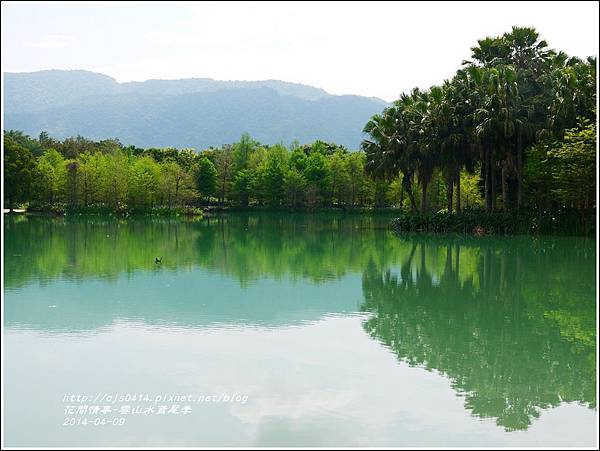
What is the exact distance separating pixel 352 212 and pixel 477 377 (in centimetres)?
7029

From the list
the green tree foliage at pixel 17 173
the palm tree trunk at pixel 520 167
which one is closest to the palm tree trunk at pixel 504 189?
the palm tree trunk at pixel 520 167

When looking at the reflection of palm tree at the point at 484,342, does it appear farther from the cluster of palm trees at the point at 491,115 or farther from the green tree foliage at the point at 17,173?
the green tree foliage at the point at 17,173

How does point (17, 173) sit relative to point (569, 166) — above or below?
above

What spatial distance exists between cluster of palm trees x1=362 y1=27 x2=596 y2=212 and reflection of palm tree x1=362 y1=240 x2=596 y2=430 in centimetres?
1773

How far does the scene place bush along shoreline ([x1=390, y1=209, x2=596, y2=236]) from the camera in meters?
36.2

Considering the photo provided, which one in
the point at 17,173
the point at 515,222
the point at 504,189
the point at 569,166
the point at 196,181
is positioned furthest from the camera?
the point at 196,181

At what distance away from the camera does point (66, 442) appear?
7.53 metres

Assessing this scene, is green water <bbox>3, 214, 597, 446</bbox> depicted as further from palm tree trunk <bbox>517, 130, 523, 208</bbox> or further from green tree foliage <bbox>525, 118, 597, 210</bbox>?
palm tree trunk <bbox>517, 130, 523, 208</bbox>

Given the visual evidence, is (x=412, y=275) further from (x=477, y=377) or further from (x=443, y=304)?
(x=477, y=377)

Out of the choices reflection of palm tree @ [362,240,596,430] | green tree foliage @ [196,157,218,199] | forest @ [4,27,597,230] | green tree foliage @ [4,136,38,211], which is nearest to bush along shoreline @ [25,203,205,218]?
green tree foliage @ [4,136,38,211]

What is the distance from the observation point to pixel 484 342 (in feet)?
39.6

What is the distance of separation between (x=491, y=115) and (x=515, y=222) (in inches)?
230

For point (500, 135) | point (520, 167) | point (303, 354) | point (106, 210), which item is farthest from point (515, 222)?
point (106, 210)

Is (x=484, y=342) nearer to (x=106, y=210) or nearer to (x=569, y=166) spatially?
(x=569, y=166)
